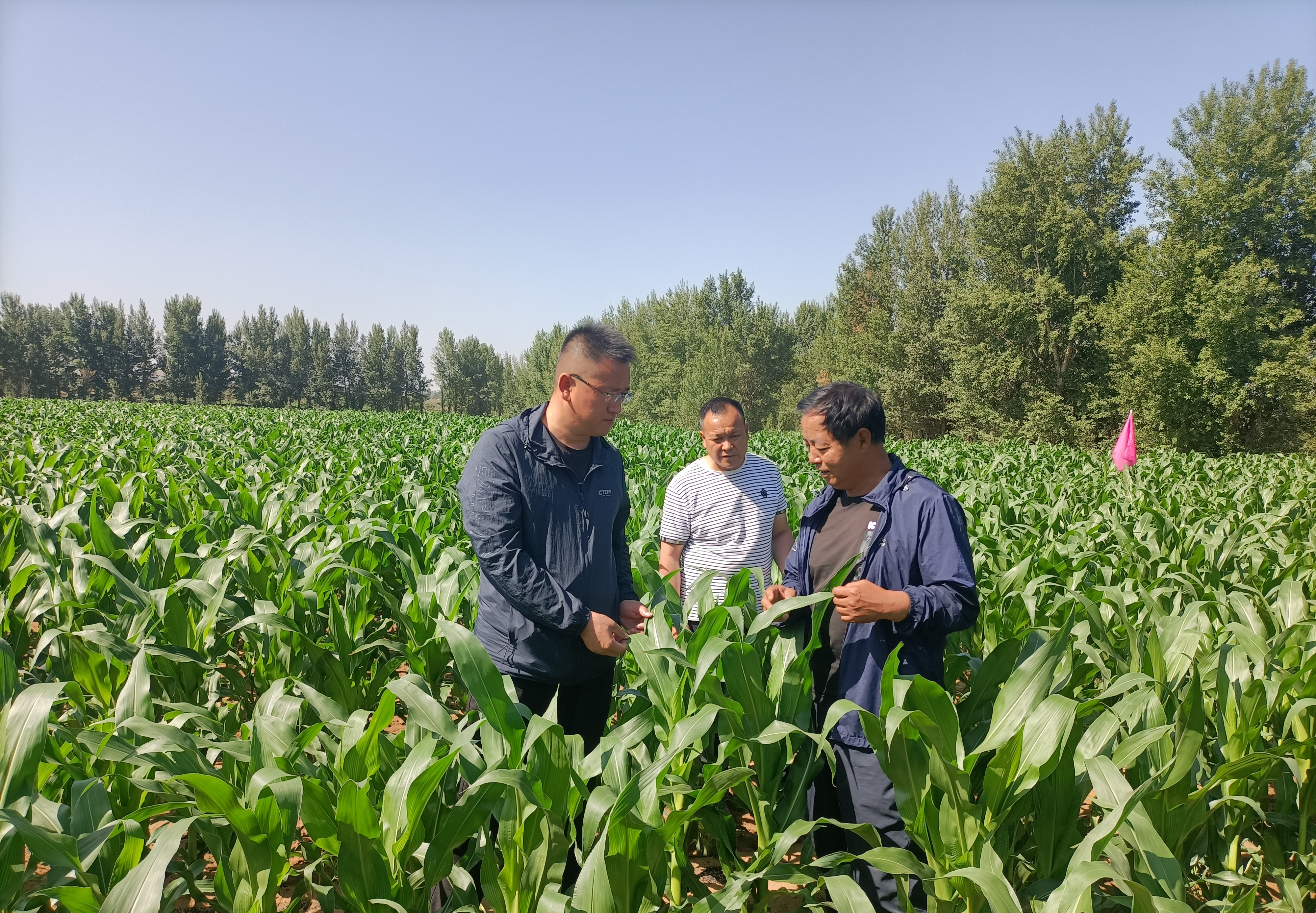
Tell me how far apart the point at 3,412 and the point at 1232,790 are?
2947cm

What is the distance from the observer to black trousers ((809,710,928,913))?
2.00 metres

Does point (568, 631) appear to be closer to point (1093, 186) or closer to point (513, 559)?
point (513, 559)

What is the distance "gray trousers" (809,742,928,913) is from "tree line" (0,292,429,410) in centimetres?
7202

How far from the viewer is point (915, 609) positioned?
1.96 meters

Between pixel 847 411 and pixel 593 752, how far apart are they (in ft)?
4.16

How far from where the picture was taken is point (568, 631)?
2158 millimetres

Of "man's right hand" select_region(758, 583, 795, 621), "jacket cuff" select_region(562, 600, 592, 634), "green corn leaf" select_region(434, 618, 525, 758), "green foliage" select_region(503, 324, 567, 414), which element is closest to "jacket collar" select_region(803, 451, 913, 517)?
"man's right hand" select_region(758, 583, 795, 621)

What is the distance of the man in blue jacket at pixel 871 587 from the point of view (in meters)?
1.97

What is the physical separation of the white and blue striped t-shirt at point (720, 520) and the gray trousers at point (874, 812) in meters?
1.20

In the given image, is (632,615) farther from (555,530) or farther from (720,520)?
(720,520)

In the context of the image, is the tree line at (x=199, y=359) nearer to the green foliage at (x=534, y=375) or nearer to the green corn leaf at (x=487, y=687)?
the green foliage at (x=534, y=375)

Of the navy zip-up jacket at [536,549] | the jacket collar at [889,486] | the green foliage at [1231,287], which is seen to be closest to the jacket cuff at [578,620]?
the navy zip-up jacket at [536,549]

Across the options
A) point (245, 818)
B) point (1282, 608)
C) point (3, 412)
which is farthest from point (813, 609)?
point (3, 412)

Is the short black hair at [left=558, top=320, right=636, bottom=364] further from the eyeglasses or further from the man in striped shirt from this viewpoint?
the man in striped shirt
